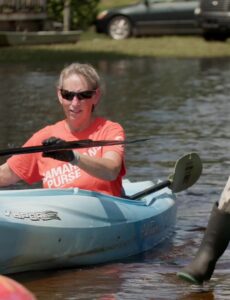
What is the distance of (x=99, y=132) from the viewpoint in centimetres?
758

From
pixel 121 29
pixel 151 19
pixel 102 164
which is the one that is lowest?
pixel 121 29

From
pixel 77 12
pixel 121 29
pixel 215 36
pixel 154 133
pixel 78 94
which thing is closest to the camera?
pixel 78 94

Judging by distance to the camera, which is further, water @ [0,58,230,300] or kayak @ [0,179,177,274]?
water @ [0,58,230,300]

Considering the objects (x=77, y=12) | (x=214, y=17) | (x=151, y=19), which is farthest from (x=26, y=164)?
(x=77, y=12)

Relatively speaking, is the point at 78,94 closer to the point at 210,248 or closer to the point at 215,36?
the point at 210,248

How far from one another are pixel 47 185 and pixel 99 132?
0.45 meters

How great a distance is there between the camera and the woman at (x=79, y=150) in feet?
24.4

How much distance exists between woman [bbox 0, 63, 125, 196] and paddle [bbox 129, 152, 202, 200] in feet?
2.61

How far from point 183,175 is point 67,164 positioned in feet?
4.12

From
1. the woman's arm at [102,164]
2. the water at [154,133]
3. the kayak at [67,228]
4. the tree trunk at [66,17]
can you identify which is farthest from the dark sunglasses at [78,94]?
the tree trunk at [66,17]

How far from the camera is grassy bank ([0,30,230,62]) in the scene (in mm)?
24188

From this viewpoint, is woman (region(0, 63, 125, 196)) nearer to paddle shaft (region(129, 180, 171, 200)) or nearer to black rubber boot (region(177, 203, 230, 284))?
paddle shaft (region(129, 180, 171, 200))

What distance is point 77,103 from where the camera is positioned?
745cm

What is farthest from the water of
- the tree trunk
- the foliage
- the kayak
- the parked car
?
the foliage
